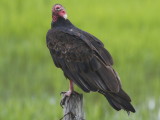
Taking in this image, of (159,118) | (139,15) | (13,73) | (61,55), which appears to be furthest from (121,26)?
(61,55)

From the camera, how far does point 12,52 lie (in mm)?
7223

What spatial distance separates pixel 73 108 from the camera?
3924mm

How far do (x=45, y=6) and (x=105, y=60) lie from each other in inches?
174

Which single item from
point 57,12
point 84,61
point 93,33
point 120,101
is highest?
point 93,33

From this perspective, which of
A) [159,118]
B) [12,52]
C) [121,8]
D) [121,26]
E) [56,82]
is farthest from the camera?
[121,8]

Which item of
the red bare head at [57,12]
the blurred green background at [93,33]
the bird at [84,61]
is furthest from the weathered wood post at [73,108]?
the blurred green background at [93,33]

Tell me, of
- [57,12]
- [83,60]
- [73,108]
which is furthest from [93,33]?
[73,108]

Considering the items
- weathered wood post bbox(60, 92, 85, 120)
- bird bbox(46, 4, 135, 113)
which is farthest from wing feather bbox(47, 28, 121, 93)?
weathered wood post bbox(60, 92, 85, 120)

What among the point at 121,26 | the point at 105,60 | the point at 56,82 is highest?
the point at 121,26

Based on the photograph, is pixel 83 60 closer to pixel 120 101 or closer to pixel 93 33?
pixel 120 101

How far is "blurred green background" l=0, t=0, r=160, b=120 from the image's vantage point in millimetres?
5742

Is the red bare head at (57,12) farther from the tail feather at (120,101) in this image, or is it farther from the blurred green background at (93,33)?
the blurred green background at (93,33)

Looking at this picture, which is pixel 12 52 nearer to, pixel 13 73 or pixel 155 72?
pixel 13 73

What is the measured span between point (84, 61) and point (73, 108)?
449mm
